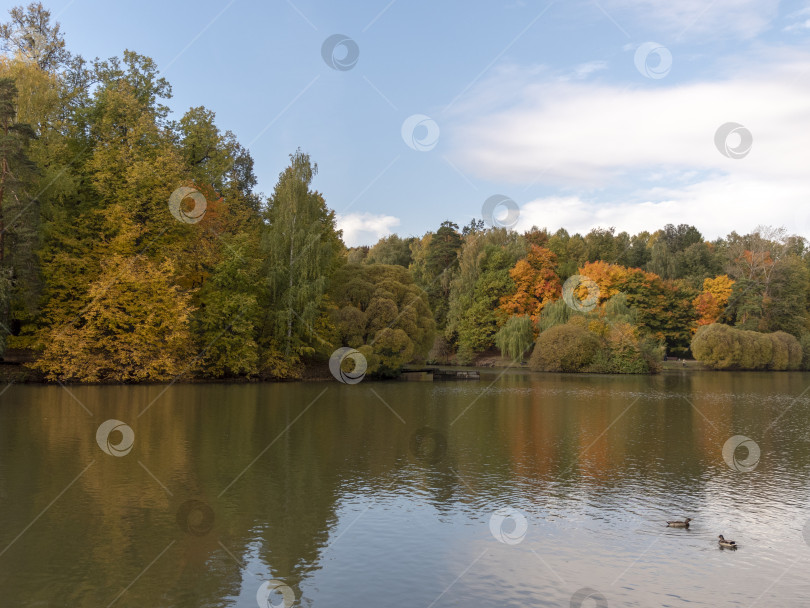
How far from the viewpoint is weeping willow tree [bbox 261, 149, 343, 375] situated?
43.9m

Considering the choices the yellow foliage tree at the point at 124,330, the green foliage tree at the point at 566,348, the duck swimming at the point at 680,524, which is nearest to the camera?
the duck swimming at the point at 680,524

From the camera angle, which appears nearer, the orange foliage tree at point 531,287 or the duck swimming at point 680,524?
the duck swimming at point 680,524

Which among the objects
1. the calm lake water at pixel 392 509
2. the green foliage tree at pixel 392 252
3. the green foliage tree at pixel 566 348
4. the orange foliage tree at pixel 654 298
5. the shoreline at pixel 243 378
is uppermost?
the green foliage tree at pixel 392 252

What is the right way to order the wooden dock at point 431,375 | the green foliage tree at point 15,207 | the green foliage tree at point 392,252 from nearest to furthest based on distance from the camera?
the green foliage tree at point 15,207 < the wooden dock at point 431,375 < the green foliage tree at point 392,252

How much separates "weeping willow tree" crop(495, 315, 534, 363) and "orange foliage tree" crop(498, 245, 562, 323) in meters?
5.18

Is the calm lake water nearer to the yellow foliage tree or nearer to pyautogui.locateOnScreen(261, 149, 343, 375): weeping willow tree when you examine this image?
the yellow foliage tree

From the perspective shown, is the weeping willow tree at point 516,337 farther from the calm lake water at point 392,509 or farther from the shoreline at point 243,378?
the calm lake water at point 392,509

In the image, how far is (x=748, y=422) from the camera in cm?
2766

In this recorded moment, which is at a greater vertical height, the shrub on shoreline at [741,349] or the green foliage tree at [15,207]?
the green foliage tree at [15,207]

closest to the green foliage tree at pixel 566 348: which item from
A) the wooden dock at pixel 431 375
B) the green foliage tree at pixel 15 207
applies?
the wooden dock at pixel 431 375

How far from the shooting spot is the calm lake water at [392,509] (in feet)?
32.5

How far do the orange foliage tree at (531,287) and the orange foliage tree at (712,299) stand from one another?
17.2 m

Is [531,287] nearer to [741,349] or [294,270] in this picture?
[741,349]

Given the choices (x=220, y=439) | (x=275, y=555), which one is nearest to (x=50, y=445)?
(x=220, y=439)
